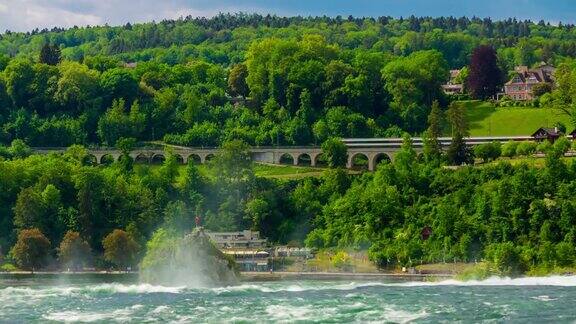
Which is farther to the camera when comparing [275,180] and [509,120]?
[509,120]

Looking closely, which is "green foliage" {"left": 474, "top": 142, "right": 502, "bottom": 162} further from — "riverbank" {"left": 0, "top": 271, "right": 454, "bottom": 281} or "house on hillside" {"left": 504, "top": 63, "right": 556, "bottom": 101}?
"house on hillside" {"left": 504, "top": 63, "right": 556, "bottom": 101}

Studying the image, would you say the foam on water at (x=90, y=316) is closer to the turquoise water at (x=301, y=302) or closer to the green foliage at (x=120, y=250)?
the turquoise water at (x=301, y=302)

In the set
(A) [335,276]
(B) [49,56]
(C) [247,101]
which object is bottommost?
(A) [335,276]

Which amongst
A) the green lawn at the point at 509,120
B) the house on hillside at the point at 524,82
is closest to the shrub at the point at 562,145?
the green lawn at the point at 509,120

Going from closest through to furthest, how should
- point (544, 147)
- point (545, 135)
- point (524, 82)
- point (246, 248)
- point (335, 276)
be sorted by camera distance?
point (335, 276)
point (246, 248)
point (544, 147)
point (545, 135)
point (524, 82)

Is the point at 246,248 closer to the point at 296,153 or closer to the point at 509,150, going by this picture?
the point at 296,153

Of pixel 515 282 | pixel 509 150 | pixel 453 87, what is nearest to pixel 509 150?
pixel 509 150
